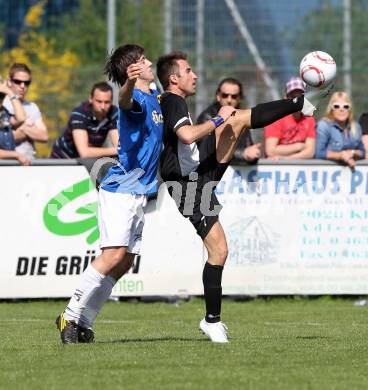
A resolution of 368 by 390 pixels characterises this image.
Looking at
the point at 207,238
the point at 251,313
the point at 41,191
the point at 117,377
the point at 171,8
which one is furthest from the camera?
the point at 171,8

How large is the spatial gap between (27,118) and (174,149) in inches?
217

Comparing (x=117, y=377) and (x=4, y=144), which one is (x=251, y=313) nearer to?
(x=4, y=144)

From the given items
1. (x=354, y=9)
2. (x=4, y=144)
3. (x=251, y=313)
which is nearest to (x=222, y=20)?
(x=354, y=9)

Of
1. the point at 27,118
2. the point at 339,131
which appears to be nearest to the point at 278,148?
the point at 339,131

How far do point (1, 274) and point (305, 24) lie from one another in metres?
9.52

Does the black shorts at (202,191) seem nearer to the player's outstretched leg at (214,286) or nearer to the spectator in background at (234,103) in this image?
the player's outstretched leg at (214,286)

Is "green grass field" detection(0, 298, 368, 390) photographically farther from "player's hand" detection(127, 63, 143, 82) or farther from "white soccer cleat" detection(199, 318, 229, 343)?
"player's hand" detection(127, 63, 143, 82)

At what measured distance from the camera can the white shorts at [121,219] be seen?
938 centimetres

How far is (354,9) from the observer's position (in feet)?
70.7

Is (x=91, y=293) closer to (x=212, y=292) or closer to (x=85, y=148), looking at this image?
(x=212, y=292)

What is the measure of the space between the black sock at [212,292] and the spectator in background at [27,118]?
5.28m

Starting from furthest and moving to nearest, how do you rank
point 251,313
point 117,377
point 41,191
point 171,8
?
1. point 171,8
2. point 41,191
3. point 251,313
4. point 117,377

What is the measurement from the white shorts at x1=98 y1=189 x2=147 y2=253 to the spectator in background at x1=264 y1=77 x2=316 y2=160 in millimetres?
5245

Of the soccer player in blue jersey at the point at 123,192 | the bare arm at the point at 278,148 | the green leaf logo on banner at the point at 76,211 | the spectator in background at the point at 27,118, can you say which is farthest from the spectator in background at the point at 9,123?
the soccer player in blue jersey at the point at 123,192
